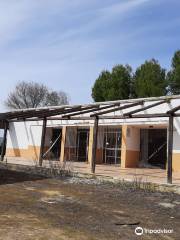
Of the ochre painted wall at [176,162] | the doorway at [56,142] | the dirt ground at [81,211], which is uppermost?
the doorway at [56,142]

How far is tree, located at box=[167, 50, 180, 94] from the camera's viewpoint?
33.8 metres

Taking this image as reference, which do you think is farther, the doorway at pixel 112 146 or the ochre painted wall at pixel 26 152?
the ochre painted wall at pixel 26 152

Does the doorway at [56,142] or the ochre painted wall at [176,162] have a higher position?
the doorway at [56,142]

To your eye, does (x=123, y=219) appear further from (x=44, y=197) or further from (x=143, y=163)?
(x=143, y=163)

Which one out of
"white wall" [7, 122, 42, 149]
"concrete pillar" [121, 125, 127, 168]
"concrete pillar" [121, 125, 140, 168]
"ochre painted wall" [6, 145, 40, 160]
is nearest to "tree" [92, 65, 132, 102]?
"white wall" [7, 122, 42, 149]

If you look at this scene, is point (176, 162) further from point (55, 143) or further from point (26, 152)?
point (26, 152)

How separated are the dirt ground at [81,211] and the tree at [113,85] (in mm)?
26309

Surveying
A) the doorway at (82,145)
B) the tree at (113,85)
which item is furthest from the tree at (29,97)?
the doorway at (82,145)

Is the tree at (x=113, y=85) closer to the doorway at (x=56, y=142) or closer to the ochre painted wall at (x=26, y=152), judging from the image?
the doorway at (x=56, y=142)

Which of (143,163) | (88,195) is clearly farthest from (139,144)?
(88,195)

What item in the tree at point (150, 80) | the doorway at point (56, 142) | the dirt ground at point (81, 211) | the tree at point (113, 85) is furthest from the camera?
the tree at point (113, 85)

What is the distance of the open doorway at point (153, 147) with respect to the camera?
2133cm

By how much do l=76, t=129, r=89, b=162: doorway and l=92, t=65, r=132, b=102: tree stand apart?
1393cm

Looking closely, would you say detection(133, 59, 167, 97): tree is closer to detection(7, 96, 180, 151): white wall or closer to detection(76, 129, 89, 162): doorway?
detection(76, 129, 89, 162): doorway
